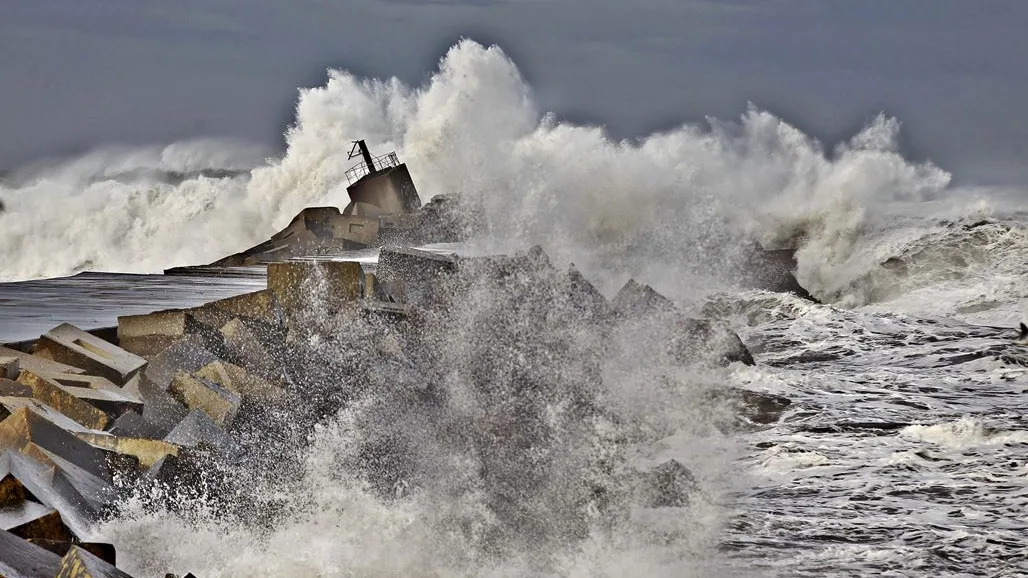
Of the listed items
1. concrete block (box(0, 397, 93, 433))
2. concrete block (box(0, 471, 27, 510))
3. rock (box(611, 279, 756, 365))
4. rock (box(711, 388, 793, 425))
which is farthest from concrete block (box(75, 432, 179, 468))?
rock (box(611, 279, 756, 365))

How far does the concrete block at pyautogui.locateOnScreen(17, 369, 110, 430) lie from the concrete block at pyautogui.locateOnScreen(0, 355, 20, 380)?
0.24 m

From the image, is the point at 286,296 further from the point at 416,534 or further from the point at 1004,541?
the point at 1004,541

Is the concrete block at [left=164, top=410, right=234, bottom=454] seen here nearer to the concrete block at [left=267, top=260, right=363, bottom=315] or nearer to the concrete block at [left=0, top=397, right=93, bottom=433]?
the concrete block at [left=0, top=397, right=93, bottom=433]

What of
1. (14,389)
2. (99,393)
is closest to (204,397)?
(99,393)

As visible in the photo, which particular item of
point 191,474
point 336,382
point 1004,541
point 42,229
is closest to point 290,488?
point 191,474

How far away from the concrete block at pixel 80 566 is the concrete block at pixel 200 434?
2380 mm

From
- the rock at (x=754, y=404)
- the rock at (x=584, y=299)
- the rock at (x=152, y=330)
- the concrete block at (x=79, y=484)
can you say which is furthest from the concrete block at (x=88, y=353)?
the rock at (x=584, y=299)

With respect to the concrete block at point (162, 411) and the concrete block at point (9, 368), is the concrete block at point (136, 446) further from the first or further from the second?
the concrete block at point (9, 368)

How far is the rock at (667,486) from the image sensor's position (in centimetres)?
782

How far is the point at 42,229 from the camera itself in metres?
35.1

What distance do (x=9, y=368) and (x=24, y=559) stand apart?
3.20 metres

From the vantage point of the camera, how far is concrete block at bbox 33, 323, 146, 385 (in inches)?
314

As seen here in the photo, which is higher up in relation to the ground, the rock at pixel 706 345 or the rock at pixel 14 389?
the rock at pixel 706 345

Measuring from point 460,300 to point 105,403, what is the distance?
17.3 feet
